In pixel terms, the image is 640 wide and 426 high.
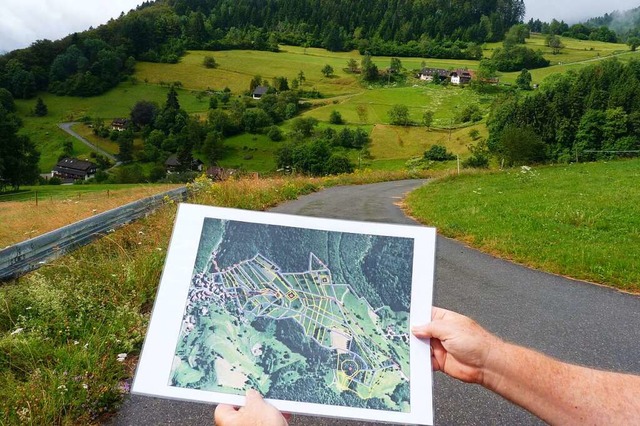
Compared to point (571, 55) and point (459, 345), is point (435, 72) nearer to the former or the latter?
point (571, 55)

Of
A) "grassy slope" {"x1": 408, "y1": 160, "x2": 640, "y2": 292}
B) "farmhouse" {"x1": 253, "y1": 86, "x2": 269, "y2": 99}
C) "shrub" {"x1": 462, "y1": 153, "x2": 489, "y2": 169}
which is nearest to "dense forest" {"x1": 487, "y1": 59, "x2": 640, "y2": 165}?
"shrub" {"x1": 462, "y1": 153, "x2": 489, "y2": 169}

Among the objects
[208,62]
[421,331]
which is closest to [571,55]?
[208,62]

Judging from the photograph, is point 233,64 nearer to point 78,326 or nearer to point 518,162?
point 518,162

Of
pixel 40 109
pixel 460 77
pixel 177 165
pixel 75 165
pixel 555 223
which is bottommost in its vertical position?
pixel 177 165

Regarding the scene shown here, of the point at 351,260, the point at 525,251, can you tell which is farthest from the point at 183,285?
the point at 525,251

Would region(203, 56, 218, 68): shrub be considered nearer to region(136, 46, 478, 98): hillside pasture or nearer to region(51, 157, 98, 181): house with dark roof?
region(136, 46, 478, 98): hillside pasture
